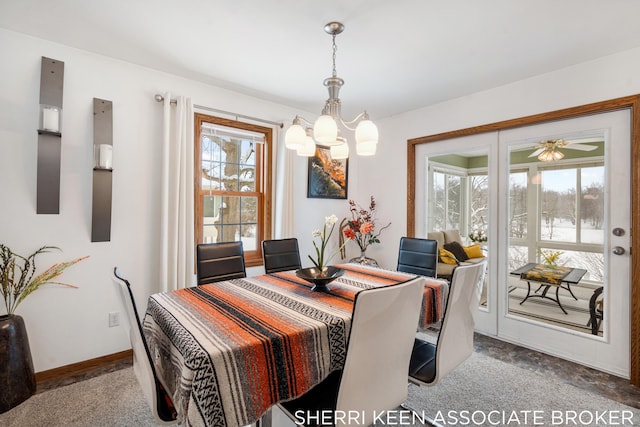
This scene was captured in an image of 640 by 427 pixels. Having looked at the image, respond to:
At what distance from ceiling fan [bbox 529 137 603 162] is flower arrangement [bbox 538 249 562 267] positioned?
85cm

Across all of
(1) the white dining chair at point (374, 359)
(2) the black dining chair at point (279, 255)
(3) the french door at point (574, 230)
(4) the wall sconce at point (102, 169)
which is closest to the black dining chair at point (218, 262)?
(2) the black dining chair at point (279, 255)

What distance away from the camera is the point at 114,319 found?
255 cm

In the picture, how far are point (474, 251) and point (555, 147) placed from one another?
122 centimetres

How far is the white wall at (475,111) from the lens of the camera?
2371 millimetres

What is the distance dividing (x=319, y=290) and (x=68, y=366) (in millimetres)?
2103

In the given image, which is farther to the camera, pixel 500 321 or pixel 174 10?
pixel 500 321

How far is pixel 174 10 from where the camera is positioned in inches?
73.9

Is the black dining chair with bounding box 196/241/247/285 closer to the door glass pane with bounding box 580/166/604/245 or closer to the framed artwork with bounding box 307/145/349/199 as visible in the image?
the framed artwork with bounding box 307/145/349/199

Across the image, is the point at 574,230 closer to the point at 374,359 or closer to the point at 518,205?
the point at 518,205

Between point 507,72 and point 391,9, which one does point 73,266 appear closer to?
point 391,9

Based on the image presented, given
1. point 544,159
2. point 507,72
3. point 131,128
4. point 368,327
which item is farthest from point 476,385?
point 131,128

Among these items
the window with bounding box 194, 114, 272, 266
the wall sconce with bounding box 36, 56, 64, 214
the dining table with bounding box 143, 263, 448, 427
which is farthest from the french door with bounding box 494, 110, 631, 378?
the wall sconce with bounding box 36, 56, 64, 214

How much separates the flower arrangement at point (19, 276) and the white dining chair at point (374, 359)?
207 centimetres

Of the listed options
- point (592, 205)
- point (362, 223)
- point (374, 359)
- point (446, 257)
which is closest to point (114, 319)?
point (374, 359)
